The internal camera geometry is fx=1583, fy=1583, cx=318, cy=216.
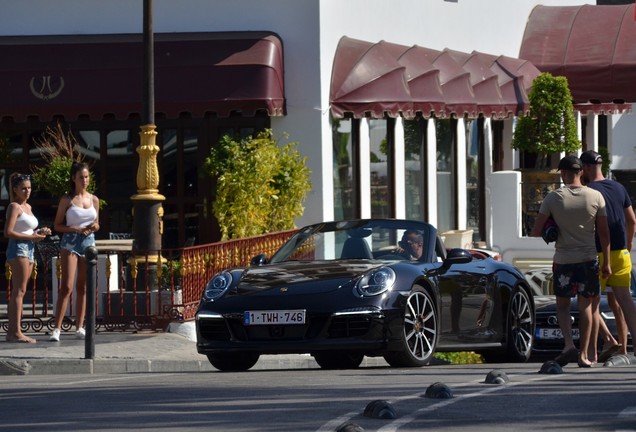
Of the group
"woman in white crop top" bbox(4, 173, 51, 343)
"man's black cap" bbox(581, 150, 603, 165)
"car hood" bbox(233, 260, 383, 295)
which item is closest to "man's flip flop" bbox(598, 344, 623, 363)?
"man's black cap" bbox(581, 150, 603, 165)

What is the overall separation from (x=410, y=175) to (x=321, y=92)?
426 centimetres

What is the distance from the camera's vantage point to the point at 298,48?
24.3 meters

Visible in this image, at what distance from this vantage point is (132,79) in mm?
23203

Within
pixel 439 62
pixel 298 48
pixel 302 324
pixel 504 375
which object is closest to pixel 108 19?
pixel 298 48

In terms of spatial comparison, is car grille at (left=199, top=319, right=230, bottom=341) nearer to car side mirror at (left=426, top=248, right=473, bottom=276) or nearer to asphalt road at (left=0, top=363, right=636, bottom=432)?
asphalt road at (left=0, top=363, right=636, bottom=432)

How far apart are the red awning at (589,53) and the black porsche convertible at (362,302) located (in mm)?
17772

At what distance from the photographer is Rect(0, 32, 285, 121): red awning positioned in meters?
23.0

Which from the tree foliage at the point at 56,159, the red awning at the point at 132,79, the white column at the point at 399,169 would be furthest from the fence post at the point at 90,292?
the white column at the point at 399,169

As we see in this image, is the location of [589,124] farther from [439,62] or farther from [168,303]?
[168,303]

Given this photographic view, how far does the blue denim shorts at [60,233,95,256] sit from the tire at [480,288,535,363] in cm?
453

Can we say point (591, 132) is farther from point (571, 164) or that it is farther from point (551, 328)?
point (571, 164)

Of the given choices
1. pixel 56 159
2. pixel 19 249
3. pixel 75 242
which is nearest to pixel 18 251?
pixel 19 249

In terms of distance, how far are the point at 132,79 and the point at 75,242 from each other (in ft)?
22.0

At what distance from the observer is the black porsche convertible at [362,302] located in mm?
12945
